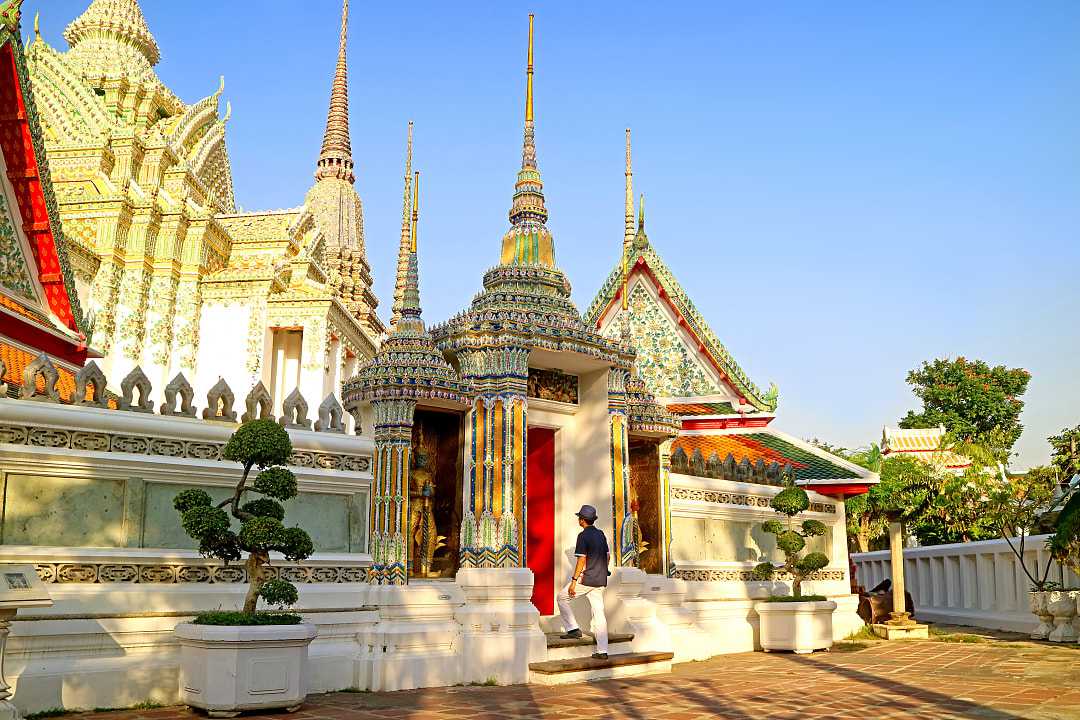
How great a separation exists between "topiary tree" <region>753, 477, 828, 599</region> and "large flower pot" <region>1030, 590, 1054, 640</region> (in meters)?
3.30

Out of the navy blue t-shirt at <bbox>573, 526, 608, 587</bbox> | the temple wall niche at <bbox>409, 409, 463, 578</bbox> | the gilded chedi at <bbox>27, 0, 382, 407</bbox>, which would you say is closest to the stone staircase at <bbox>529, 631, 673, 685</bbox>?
the navy blue t-shirt at <bbox>573, 526, 608, 587</bbox>

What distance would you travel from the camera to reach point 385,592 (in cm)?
882

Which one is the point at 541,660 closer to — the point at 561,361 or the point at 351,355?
the point at 561,361

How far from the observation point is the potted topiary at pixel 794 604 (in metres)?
12.2

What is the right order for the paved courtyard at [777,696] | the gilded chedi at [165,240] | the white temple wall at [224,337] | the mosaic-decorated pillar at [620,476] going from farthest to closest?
the white temple wall at [224,337] → the gilded chedi at [165,240] → the mosaic-decorated pillar at [620,476] → the paved courtyard at [777,696]

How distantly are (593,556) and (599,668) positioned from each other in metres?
1.07

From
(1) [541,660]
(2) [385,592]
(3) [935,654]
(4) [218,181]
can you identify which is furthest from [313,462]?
(4) [218,181]

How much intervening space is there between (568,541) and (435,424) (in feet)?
6.90

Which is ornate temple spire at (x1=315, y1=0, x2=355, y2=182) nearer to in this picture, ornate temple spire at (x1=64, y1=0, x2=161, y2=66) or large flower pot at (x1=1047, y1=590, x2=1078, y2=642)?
ornate temple spire at (x1=64, y1=0, x2=161, y2=66)

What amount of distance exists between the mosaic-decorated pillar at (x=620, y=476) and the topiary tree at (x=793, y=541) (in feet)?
9.06

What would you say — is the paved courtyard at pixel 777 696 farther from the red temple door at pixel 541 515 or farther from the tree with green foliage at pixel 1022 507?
the tree with green foliage at pixel 1022 507

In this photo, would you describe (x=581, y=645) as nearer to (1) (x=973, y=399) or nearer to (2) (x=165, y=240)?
(2) (x=165, y=240)

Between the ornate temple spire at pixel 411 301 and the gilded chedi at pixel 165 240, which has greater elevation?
the gilded chedi at pixel 165 240

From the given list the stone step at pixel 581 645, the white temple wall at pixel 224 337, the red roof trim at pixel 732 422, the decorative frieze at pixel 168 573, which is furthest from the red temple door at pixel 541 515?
the white temple wall at pixel 224 337
